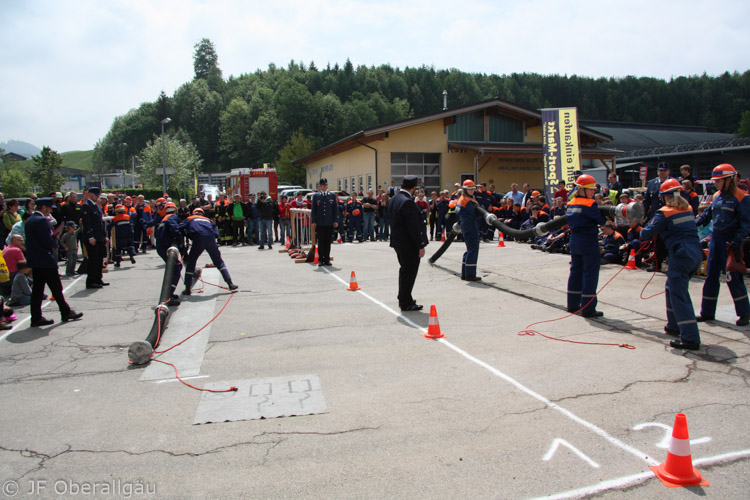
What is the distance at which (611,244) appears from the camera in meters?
12.9

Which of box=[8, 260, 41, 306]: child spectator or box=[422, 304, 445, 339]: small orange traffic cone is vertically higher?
box=[8, 260, 41, 306]: child spectator

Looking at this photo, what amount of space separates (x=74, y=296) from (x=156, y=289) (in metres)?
1.58

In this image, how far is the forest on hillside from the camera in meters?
86.5

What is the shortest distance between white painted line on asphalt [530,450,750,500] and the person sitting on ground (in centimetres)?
962

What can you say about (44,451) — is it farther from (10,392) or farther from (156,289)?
(156,289)

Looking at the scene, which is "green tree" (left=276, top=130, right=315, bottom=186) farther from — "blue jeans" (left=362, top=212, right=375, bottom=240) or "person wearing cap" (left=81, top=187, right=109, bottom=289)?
"person wearing cap" (left=81, top=187, right=109, bottom=289)

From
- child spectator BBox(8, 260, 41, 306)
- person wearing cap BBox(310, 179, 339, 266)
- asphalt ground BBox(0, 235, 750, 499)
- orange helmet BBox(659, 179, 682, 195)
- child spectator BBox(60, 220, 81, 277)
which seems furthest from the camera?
child spectator BBox(60, 220, 81, 277)

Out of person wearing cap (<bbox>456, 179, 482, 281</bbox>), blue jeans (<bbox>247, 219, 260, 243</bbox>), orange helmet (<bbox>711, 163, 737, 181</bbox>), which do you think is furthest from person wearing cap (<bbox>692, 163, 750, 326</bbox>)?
blue jeans (<bbox>247, 219, 260, 243</bbox>)

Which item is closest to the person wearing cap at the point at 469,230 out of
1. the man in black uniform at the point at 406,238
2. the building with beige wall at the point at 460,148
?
the man in black uniform at the point at 406,238

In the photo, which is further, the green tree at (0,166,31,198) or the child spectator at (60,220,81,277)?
the green tree at (0,166,31,198)

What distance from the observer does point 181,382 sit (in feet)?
17.9

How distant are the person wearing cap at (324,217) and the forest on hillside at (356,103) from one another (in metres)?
73.5

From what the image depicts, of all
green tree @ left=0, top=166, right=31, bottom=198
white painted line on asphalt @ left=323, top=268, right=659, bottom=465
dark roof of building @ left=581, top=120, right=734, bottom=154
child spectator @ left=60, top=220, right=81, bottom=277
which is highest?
dark roof of building @ left=581, top=120, right=734, bottom=154

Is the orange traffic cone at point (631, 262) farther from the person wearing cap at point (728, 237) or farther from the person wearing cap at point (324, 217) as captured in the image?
the person wearing cap at point (324, 217)
